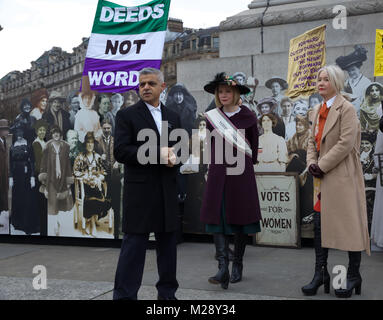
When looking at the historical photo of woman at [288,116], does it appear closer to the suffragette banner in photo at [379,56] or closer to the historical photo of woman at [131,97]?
the suffragette banner in photo at [379,56]

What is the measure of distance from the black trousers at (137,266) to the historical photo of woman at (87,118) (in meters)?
3.15

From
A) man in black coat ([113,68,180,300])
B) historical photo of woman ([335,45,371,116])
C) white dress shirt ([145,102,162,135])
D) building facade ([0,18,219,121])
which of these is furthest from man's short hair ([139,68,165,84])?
building facade ([0,18,219,121])

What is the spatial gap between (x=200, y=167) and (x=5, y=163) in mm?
2721

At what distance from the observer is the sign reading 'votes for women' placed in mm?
6227

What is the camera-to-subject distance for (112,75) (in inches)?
251

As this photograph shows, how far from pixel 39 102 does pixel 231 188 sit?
3503mm

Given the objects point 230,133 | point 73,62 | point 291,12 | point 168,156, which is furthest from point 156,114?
point 73,62

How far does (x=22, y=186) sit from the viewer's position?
7.02m

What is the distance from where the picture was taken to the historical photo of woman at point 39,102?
22.8ft

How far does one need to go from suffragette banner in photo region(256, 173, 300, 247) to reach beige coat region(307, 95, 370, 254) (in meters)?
1.91

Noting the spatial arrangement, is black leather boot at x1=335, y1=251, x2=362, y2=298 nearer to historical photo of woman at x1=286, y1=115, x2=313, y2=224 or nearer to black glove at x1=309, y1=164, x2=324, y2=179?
black glove at x1=309, y1=164, x2=324, y2=179

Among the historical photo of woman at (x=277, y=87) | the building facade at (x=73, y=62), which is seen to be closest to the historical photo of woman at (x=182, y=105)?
the historical photo of woman at (x=277, y=87)

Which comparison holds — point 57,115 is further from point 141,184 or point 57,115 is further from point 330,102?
point 330,102
